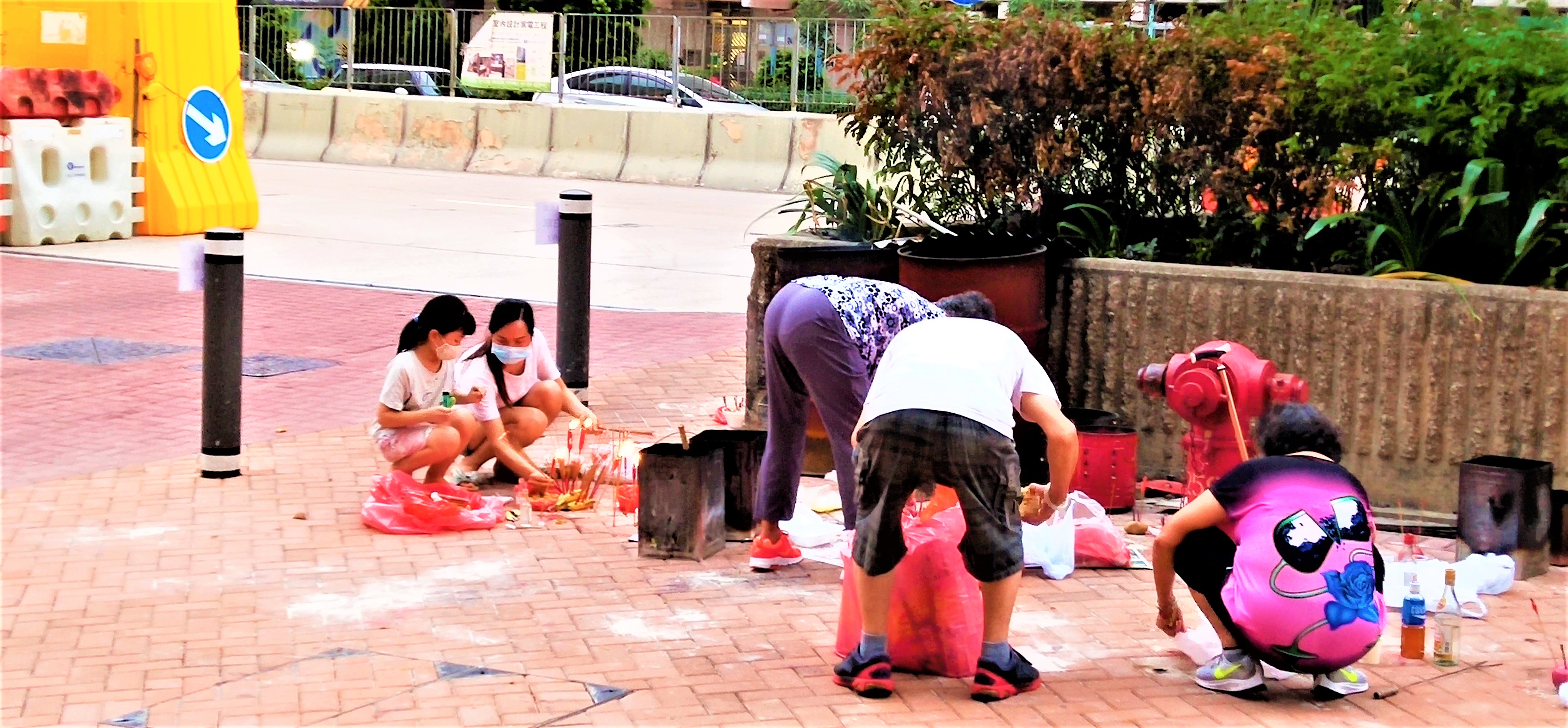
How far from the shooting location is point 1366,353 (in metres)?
7.18

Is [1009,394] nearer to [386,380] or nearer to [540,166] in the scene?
[386,380]

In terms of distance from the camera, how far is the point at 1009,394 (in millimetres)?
4965

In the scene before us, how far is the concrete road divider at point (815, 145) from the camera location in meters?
20.1

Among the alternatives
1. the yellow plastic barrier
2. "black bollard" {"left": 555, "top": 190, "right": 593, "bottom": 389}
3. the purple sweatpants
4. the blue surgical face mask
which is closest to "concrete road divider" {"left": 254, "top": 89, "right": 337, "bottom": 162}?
the yellow plastic barrier

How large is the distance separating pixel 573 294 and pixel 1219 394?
3.77m

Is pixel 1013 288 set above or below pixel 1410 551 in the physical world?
above

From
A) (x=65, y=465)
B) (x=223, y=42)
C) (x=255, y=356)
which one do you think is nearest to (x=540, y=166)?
(x=223, y=42)

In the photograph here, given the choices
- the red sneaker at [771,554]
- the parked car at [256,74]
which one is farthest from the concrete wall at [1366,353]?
the parked car at [256,74]

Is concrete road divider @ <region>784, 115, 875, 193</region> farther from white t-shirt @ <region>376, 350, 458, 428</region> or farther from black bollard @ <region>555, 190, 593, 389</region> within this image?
white t-shirt @ <region>376, 350, 458, 428</region>

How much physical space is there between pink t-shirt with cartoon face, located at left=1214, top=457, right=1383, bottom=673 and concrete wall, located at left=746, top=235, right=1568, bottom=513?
7.80 ft

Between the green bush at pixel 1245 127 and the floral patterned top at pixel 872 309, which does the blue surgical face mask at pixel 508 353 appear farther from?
the green bush at pixel 1245 127

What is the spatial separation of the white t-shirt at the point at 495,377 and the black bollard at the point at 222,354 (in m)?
0.95

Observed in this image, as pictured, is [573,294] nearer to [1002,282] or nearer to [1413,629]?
[1002,282]

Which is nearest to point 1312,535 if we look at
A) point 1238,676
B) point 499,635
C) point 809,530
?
point 1238,676
